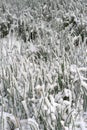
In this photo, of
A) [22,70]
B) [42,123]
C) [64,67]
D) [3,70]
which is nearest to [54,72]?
[64,67]

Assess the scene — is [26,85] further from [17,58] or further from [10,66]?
[17,58]

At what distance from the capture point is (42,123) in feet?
7.14

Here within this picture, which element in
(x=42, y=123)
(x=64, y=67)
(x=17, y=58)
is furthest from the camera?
(x=17, y=58)

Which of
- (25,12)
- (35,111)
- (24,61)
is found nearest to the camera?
(35,111)

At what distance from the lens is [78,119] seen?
2.24 meters

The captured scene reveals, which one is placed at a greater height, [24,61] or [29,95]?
[24,61]

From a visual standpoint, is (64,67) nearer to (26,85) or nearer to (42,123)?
(26,85)

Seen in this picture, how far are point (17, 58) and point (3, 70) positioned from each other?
405 millimetres

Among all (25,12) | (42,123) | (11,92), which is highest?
(25,12)

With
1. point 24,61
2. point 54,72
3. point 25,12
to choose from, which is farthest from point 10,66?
point 25,12

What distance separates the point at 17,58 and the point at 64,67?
2.05 ft

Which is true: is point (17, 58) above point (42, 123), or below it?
above

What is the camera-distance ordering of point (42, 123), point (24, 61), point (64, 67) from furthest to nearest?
point (24, 61)
point (64, 67)
point (42, 123)

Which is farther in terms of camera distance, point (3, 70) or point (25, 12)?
point (25, 12)
